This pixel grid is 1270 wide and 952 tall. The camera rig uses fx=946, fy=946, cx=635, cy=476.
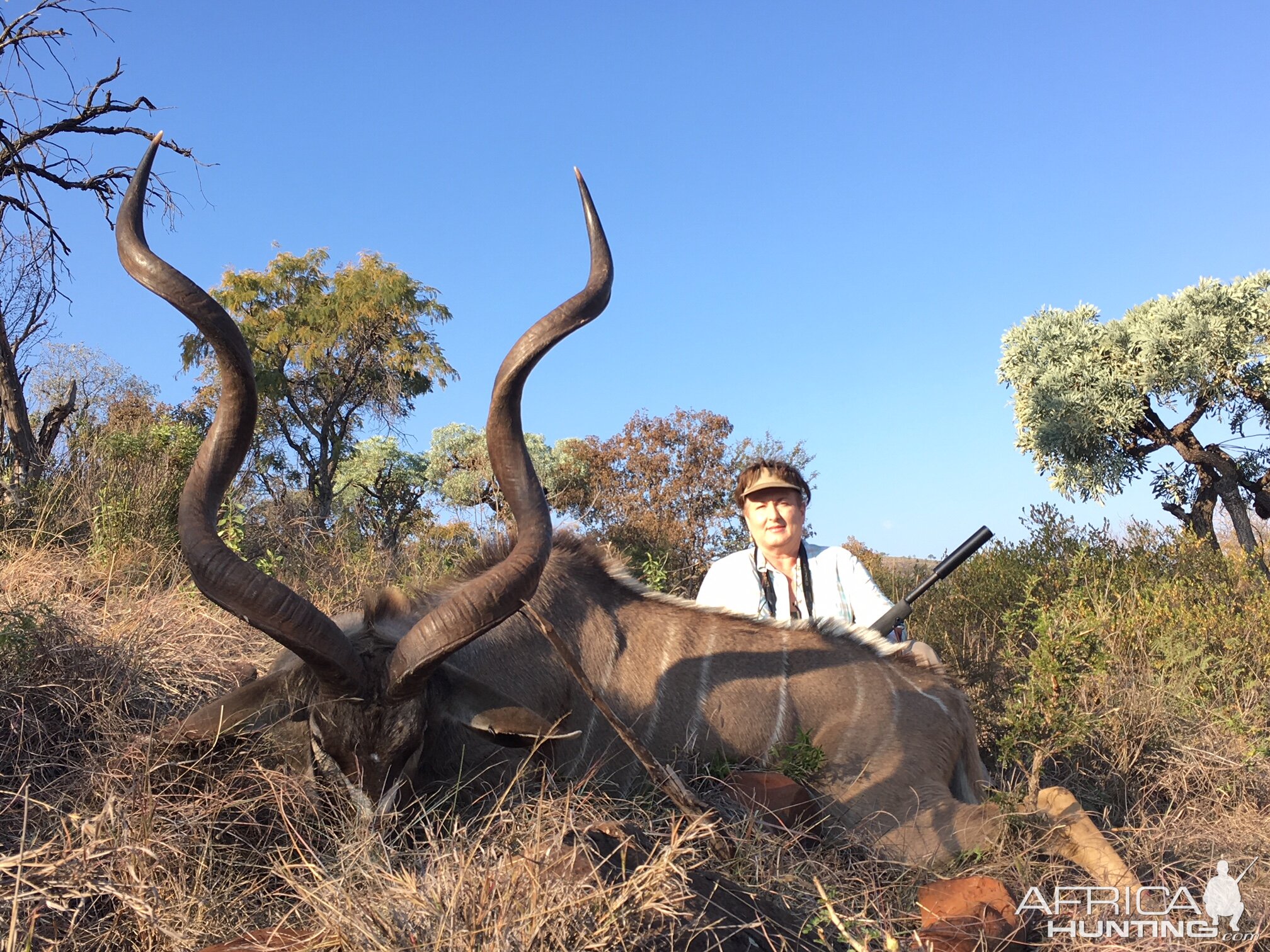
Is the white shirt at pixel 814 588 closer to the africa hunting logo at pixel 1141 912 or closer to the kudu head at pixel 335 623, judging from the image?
the kudu head at pixel 335 623

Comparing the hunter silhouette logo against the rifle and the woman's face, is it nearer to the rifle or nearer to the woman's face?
the rifle

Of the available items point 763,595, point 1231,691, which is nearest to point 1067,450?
point 1231,691

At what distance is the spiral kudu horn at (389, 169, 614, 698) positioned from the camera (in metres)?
3.05

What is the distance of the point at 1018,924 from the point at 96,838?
2456 mm

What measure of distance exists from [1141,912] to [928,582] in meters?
2.78

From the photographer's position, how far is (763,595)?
5141mm

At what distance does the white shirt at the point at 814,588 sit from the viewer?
519 cm

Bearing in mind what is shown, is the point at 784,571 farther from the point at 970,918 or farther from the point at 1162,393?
the point at 1162,393

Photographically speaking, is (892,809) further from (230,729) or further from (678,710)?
(230,729)

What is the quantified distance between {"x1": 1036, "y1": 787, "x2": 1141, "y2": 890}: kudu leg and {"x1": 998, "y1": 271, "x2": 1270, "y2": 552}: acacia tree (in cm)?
1493

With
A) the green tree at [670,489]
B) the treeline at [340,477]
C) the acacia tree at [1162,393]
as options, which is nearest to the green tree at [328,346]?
the treeline at [340,477]

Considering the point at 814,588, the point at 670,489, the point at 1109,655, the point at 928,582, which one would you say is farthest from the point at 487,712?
the point at 670,489

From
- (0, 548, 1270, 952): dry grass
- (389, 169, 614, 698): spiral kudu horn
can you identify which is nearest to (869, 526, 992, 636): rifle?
(0, 548, 1270, 952): dry grass

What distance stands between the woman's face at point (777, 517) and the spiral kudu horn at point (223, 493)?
2.62 metres
